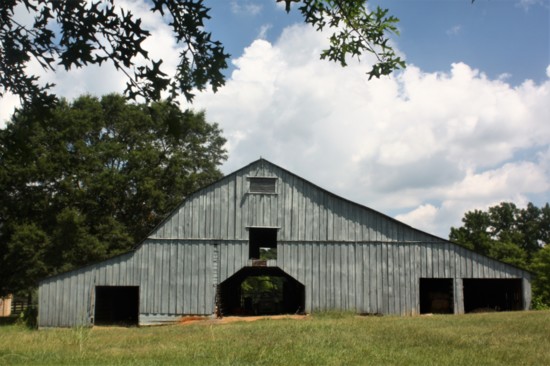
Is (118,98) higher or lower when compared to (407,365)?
higher

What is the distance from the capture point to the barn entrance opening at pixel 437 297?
29.7 meters

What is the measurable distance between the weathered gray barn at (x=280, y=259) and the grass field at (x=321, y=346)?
617cm

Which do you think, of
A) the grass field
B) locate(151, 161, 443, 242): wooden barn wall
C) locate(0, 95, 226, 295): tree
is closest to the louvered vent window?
locate(151, 161, 443, 242): wooden barn wall

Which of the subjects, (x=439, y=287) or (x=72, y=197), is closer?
(x=439, y=287)

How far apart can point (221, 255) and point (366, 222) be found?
6892 mm

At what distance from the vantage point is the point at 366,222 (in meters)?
27.7

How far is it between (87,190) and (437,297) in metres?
23.7

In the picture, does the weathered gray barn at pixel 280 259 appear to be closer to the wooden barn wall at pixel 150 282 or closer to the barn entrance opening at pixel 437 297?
the wooden barn wall at pixel 150 282

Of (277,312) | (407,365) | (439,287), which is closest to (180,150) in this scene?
(277,312)

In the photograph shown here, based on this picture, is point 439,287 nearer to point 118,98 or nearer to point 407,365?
point 407,365

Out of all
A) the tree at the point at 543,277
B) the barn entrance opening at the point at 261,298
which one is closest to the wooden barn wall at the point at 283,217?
the barn entrance opening at the point at 261,298

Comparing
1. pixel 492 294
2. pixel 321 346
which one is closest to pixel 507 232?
pixel 492 294

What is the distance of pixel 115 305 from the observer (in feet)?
112

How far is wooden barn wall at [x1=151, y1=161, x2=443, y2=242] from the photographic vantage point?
90.3 feet
